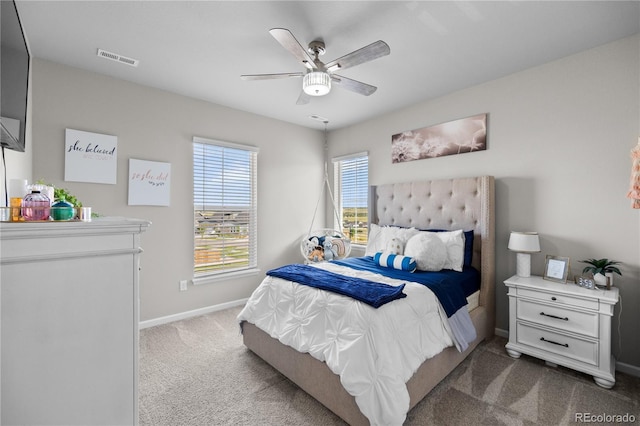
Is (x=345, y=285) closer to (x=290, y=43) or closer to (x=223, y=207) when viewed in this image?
(x=290, y=43)

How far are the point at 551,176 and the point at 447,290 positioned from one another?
1.58 metres

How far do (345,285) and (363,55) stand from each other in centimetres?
166

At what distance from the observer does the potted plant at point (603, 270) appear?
2.29 meters

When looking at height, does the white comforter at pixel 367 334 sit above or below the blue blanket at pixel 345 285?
below

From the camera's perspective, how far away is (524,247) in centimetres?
263

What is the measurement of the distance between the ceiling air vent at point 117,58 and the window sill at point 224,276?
2415 millimetres

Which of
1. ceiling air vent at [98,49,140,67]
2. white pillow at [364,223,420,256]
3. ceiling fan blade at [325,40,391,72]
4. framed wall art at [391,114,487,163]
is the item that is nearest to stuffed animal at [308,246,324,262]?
white pillow at [364,223,420,256]

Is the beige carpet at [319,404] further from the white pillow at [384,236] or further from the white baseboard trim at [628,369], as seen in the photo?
the white pillow at [384,236]

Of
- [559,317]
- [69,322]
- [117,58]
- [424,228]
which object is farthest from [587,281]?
[117,58]

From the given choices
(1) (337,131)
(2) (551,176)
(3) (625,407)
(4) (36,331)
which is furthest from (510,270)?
(4) (36,331)

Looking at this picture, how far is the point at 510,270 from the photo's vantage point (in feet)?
9.81

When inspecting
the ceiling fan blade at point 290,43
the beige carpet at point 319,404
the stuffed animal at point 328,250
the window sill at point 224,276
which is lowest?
→ the beige carpet at point 319,404

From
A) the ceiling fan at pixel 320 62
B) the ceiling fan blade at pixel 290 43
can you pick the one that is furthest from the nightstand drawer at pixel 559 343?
the ceiling fan blade at pixel 290 43

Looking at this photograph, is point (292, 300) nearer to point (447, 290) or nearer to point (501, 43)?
point (447, 290)
